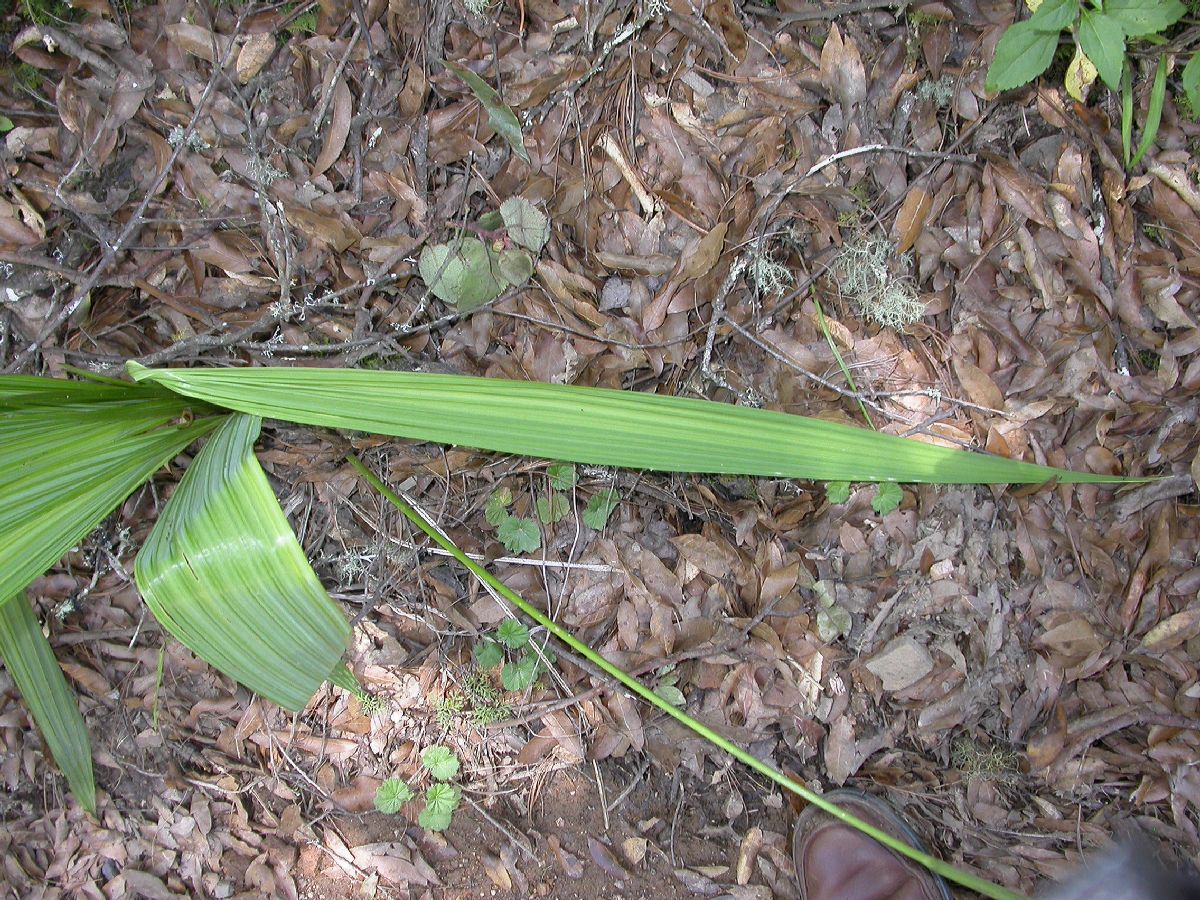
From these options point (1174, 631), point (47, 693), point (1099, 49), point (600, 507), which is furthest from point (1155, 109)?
point (47, 693)

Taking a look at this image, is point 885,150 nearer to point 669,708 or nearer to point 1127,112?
point 1127,112

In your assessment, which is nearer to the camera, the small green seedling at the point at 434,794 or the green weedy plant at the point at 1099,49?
the green weedy plant at the point at 1099,49

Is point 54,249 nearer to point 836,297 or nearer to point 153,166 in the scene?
point 153,166

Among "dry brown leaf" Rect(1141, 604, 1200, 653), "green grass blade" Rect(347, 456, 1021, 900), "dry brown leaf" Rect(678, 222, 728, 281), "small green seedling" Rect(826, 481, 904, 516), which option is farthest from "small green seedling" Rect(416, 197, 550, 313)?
"dry brown leaf" Rect(1141, 604, 1200, 653)

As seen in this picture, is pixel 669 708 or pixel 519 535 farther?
pixel 519 535

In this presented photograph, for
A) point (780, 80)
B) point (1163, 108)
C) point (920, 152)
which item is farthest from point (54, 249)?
point (1163, 108)

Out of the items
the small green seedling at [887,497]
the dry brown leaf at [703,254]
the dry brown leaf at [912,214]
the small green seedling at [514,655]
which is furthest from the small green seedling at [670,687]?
the dry brown leaf at [912,214]

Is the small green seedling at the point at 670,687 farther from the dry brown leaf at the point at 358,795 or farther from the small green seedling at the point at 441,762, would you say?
the dry brown leaf at the point at 358,795
